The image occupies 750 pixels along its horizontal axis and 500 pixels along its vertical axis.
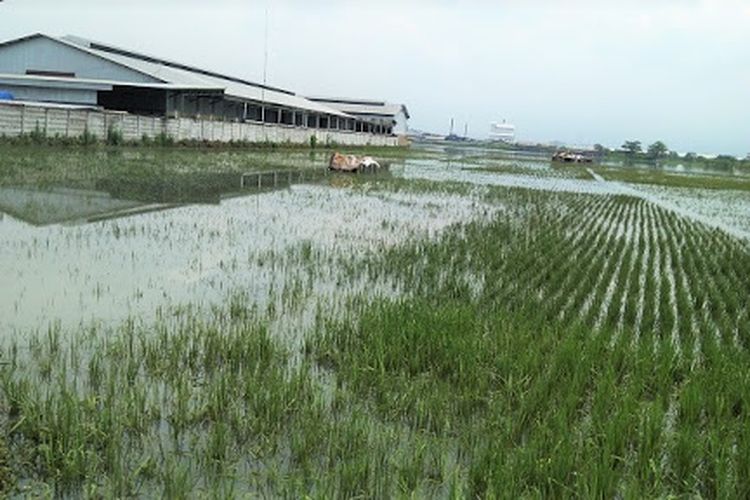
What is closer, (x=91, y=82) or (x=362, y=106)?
(x=91, y=82)

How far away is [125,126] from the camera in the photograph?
2648 cm

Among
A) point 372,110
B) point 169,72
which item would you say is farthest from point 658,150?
point 169,72

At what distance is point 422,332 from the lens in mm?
5102

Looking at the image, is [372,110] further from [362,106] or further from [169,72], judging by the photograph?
[169,72]

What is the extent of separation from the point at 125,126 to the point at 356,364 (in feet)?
80.9

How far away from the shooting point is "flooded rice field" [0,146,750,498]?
10.4 ft

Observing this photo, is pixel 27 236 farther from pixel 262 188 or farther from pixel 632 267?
pixel 262 188

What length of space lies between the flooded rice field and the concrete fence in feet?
41.7

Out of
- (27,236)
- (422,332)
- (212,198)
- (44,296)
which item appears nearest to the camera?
(422,332)

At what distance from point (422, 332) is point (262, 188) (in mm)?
12806

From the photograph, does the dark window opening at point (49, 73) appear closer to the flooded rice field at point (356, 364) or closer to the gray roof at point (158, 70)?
the gray roof at point (158, 70)

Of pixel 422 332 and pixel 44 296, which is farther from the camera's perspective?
pixel 44 296

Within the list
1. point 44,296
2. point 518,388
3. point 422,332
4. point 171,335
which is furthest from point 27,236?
point 518,388

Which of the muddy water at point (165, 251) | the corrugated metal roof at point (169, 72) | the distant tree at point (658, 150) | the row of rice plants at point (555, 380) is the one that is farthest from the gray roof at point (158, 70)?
the distant tree at point (658, 150)
